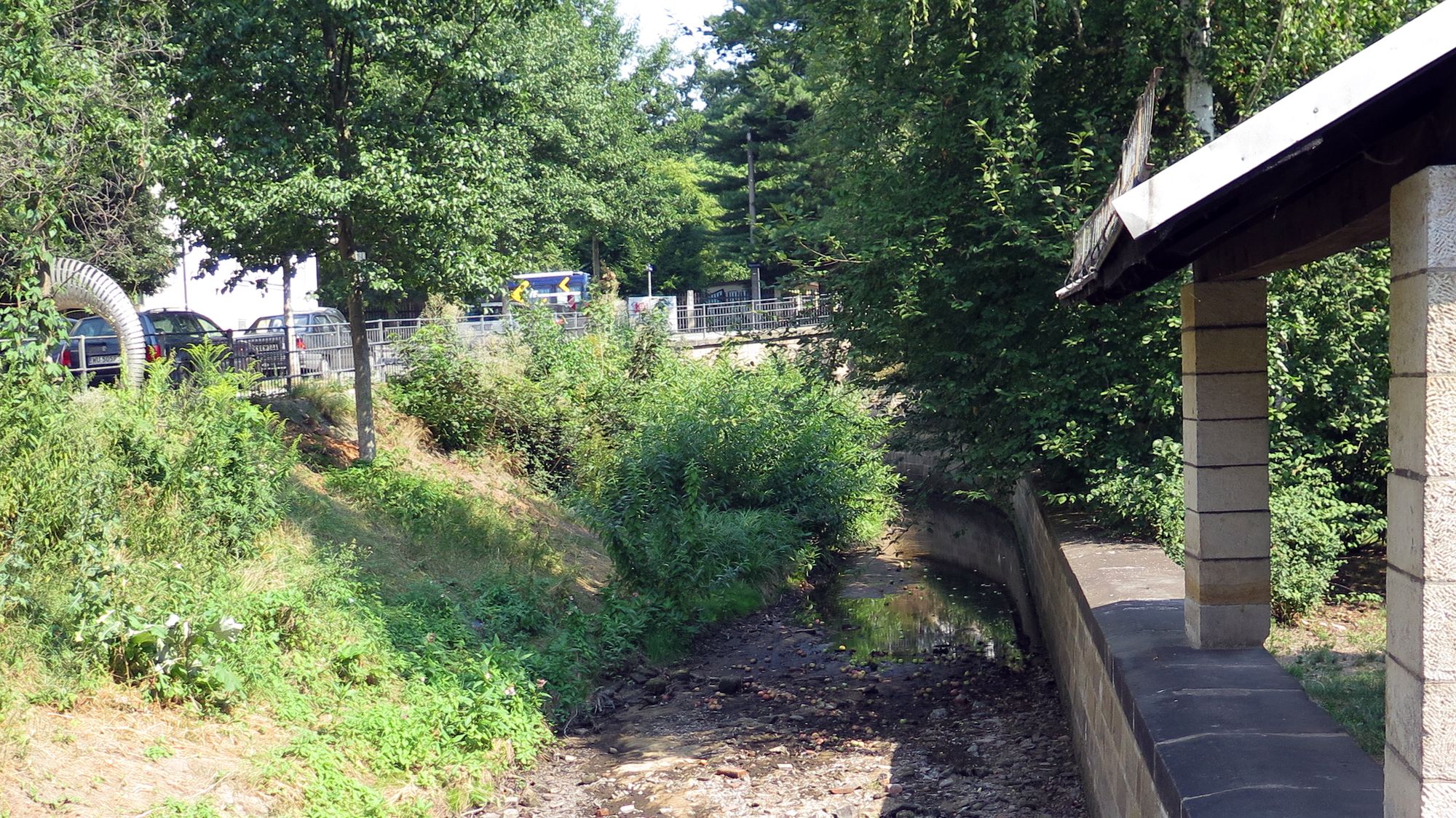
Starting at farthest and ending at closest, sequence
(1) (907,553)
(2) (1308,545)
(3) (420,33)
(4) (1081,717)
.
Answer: (1) (907,553) → (3) (420,33) → (2) (1308,545) → (4) (1081,717)

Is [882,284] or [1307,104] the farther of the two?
[882,284]

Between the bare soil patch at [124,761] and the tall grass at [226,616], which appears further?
the tall grass at [226,616]

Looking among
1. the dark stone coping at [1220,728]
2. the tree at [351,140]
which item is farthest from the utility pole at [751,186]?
the dark stone coping at [1220,728]

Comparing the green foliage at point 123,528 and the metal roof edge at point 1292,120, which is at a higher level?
the metal roof edge at point 1292,120

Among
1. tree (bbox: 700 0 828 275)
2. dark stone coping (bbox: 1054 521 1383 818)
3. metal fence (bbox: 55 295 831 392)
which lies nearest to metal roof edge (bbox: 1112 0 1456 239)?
dark stone coping (bbox: 1054 521 1383 818)

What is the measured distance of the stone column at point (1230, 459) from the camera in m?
5.68

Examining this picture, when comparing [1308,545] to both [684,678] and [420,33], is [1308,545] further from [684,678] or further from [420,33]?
[420,33]

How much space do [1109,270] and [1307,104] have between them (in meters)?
1.56

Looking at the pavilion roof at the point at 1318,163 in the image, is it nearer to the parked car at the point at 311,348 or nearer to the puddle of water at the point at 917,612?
the puddle of water at the point at 917,612

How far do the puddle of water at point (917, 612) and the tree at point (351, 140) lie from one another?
644 centimetres

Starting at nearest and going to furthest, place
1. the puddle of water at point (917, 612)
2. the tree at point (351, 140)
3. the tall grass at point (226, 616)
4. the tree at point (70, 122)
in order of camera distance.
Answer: the tall grass at point (226, 616) → the tree at point (70, 122) → the puddle of water at point (917, 612) → the tree at point (351, 140)

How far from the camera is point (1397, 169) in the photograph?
3.22 meters

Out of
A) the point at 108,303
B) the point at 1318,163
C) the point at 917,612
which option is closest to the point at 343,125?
the point at 108,303

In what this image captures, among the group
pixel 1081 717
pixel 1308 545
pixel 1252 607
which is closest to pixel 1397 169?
pixel 1252 607
